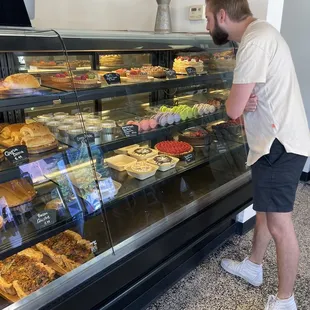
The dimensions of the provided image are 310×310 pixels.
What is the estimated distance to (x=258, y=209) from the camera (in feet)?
6.30

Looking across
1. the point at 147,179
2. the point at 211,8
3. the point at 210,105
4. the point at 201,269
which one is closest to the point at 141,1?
the point at 210,105

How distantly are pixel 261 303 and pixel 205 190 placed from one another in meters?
0.85

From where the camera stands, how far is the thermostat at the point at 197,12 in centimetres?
271

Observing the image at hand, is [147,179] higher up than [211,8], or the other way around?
[211,8]

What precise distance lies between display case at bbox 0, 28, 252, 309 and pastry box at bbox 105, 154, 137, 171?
1 cm

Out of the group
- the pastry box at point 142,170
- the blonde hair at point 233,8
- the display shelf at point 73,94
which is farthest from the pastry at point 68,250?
the blonde hair at point 233,8

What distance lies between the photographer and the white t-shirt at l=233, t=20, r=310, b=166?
1.61 meters

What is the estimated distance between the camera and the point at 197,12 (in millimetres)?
2748

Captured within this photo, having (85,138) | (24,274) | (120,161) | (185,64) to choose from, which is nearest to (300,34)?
(185,64)

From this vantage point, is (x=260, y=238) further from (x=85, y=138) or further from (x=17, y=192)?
(x=17, y=192)

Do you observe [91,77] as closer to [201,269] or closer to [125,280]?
A: [125,280]

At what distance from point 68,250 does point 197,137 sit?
1.41 meters

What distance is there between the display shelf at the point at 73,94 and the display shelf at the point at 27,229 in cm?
56

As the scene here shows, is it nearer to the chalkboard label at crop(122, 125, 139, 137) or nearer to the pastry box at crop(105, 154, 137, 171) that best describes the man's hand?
the chalkboard label at crop(122, 125, 139, 137)
